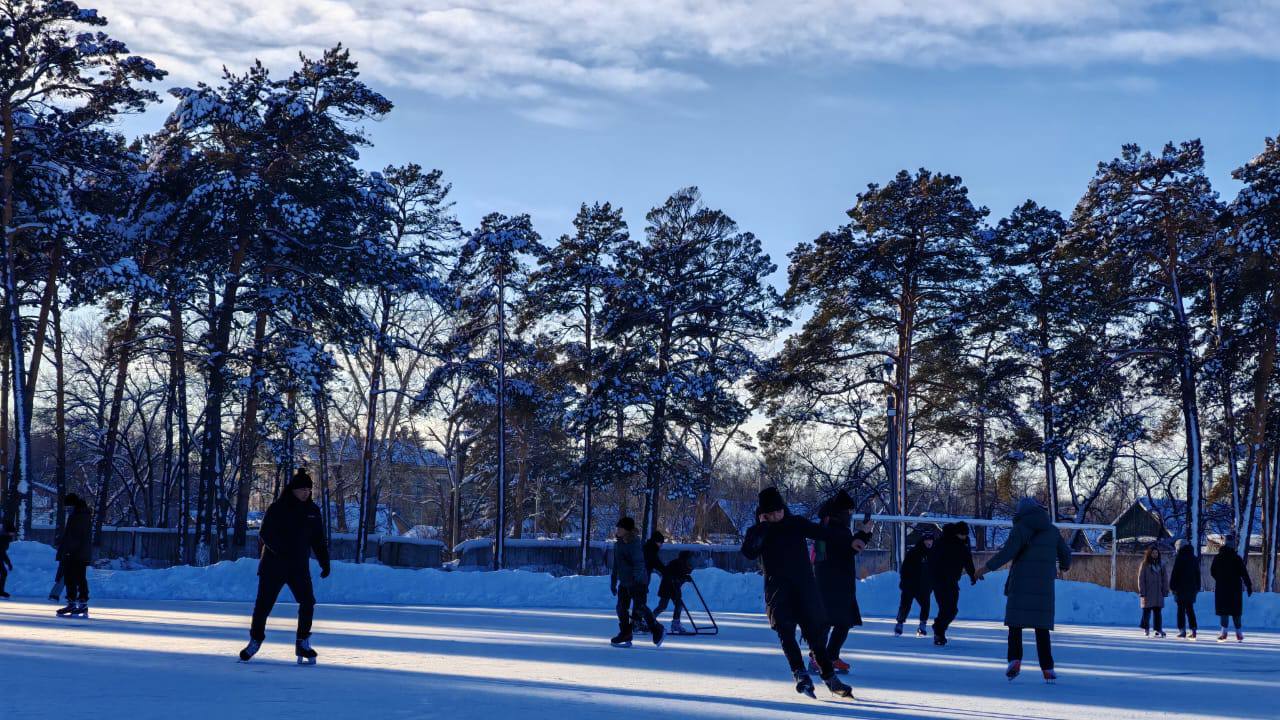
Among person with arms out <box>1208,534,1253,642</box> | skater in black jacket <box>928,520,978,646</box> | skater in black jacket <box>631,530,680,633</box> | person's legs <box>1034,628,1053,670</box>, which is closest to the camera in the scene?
person's legs <box>1034,628,1053,670</box>

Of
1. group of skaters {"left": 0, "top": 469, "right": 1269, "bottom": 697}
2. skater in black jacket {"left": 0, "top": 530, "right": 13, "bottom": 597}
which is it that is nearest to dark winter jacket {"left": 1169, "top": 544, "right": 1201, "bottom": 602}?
group of skaters {"left": 0, "top": 469, "right": 1269, "bottom": 697}

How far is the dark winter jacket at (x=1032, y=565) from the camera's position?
40.8 ft

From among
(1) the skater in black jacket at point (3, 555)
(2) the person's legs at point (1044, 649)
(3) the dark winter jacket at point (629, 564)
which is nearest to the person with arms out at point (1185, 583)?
(3) the dark winter jacket at point (629, 564)

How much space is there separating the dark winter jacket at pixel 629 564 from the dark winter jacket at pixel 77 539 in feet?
25.5

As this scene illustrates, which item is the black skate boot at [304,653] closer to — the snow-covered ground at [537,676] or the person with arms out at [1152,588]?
the snow-covered ground at [537,676]

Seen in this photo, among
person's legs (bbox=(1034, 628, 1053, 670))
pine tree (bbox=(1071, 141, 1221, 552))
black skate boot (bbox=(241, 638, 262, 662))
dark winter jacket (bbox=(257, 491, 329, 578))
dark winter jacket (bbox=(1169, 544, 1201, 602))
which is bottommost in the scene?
black skate boot (bbox=(241, 638, 262, 662))

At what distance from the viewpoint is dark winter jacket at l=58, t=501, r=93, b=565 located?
1909 cm

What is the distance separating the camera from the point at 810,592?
35.7ft

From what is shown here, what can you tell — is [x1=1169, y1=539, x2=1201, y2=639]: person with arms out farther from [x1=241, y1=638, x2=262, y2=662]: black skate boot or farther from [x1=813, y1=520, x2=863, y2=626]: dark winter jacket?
[x1=241, y1=638, x2=262, y2=662]: black skate boot

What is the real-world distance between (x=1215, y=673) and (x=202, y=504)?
2932cm

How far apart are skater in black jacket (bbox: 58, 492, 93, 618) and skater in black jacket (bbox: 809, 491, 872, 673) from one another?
37.0 ft

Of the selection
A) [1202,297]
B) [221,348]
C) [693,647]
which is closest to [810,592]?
[693,647]

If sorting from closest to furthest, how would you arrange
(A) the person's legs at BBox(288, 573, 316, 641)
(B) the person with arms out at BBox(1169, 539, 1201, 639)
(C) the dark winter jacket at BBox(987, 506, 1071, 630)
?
(A) the person's legs at BBox(288, 573, 316, 641) → (C) the dark winter jacket at BBox(987, 506, 1071, 630) → (B) the person with arms out at BBox(1169, 539, 1201, 639)

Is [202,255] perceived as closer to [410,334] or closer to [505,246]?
[505,246]
